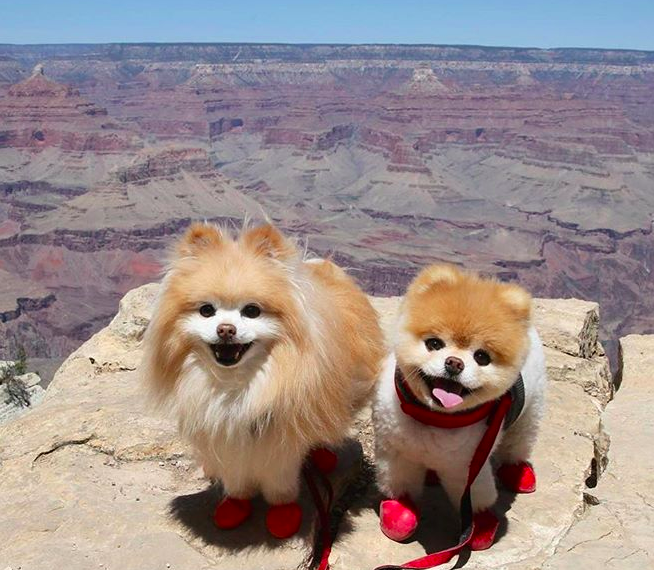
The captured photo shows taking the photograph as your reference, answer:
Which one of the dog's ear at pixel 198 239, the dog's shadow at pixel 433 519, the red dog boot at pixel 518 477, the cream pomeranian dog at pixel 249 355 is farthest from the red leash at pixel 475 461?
the dog's ear at pixel 198 239

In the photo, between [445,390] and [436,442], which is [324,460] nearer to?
[436,442]

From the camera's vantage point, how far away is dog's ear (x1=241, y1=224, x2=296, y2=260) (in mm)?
3242

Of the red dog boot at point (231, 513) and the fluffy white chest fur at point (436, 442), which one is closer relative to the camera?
the fluffy white chest fur at point (436, 442)

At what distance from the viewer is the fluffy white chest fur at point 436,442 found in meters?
3.28

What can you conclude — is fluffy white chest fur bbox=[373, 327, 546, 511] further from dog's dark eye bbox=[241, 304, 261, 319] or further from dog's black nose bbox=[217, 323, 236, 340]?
dog's black nose bbox=[217, 323, 236, 340]

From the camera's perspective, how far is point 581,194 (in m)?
143

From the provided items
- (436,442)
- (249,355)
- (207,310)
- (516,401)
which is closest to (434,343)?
(436,442)

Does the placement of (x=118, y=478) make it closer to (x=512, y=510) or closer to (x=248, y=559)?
(x=248, y=559)

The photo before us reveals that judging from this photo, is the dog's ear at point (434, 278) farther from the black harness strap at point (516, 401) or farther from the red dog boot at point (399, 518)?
the red dog boot at point (399, 518)

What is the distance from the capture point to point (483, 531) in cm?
349

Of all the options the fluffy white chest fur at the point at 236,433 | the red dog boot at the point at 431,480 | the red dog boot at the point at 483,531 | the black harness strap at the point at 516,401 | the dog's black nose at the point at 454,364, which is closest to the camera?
the dog's black nose at the point at 454,364

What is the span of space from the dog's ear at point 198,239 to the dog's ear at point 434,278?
101 centimetres

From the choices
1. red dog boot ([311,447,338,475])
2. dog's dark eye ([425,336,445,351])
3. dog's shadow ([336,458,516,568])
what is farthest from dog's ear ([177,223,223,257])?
dog's shadow ([336,458,516,568])

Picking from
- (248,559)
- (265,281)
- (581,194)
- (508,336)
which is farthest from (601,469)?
(581,194)
